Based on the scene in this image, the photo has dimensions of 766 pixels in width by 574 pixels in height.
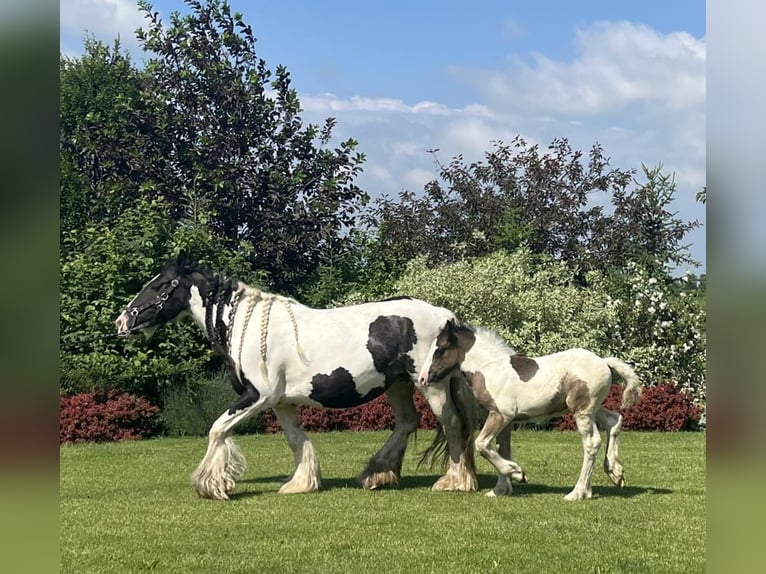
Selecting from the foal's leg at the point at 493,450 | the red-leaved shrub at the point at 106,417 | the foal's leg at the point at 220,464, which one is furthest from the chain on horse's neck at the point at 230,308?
the red-leaved shrub at the point at 106,417

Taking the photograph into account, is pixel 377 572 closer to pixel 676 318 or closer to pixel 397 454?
pixel 397 454

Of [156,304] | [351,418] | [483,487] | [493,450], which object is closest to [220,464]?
[156,304]

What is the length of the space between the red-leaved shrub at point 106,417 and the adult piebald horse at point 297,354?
20.7 feet

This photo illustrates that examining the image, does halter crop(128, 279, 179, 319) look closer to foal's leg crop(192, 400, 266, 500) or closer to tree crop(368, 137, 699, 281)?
foal's leg crop(192, 400, 266, 500)

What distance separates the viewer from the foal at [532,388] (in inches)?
314

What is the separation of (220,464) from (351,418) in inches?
335

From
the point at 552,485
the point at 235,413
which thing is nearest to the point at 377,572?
the point at 235,413

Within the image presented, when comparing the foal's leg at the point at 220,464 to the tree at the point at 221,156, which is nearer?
the foal's leg at the point at 220,464

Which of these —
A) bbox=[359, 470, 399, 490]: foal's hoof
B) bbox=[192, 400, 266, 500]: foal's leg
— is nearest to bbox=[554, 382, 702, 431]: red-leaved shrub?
bbox=[359, 470, 399, 490]: foal's hoof

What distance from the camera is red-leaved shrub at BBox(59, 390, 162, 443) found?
14.4 m

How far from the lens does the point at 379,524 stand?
278 inches

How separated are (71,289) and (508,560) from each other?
13.1 meters

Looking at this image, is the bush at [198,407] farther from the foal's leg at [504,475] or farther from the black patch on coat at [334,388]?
the foal's leg at [504,475]
